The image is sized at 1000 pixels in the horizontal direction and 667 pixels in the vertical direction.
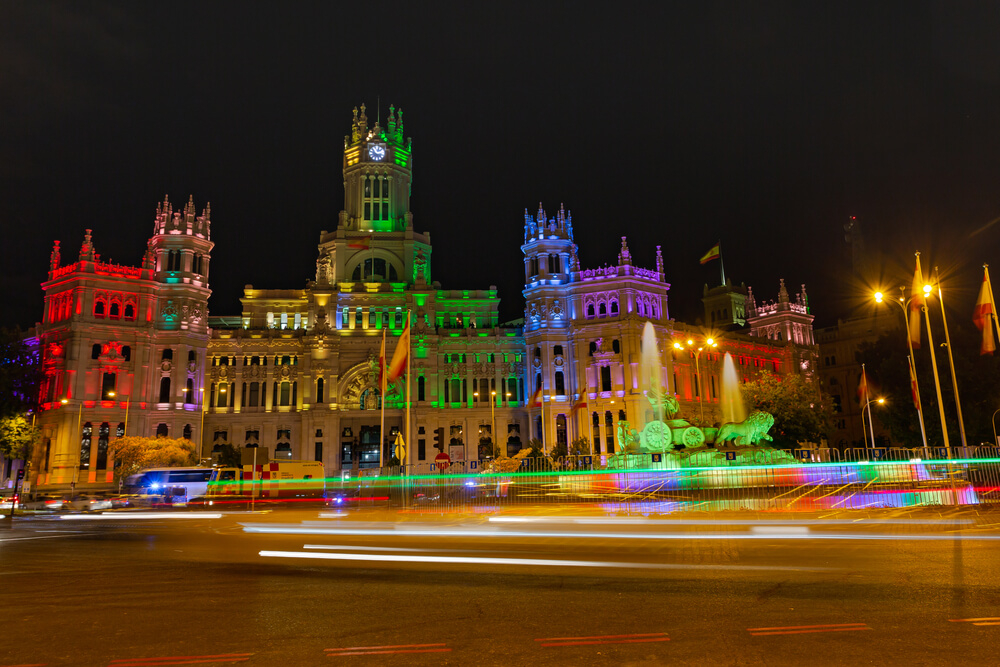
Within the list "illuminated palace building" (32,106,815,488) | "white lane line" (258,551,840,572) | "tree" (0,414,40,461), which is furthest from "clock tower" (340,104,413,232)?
"white lane line" (258,551,840,572)

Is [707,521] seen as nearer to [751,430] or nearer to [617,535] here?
[617,535]

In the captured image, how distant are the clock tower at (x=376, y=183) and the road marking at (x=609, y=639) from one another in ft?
290

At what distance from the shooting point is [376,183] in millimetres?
98625

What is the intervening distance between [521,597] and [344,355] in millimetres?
74033

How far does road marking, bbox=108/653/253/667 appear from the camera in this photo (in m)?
7.43

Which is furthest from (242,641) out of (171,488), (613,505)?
(171,488)

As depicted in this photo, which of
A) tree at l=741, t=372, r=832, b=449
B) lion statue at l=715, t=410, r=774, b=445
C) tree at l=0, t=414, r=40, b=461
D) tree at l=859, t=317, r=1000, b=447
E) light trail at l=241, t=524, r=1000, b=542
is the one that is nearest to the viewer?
light trail at l=241, t=524, r=1000, b=542

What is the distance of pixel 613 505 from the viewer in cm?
2797

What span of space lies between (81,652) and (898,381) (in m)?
64.7

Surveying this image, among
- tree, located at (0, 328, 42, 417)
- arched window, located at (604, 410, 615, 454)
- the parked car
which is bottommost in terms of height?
the parked car

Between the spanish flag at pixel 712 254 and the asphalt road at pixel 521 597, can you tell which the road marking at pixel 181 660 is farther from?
the spanish flag at pixel 712 254

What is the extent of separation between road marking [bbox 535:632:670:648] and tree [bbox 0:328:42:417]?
73737mm

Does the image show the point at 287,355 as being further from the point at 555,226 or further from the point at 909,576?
the point at 909,576

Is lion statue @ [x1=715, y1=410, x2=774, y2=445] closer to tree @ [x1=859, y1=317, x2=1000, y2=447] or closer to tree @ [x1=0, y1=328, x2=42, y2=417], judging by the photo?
tree @ [x1=859, y1=317, x2=1000, y2=447]
